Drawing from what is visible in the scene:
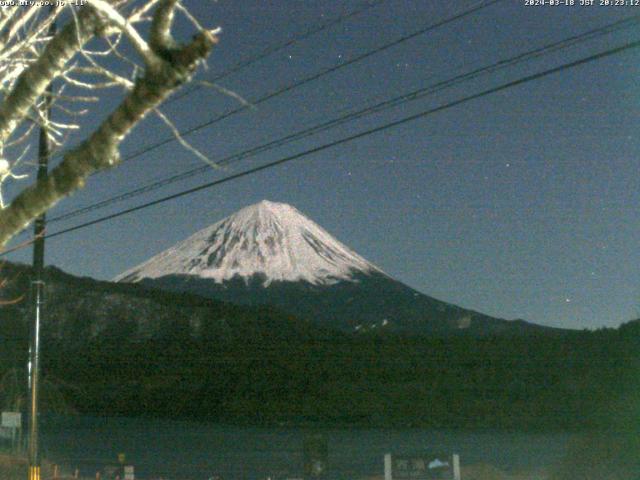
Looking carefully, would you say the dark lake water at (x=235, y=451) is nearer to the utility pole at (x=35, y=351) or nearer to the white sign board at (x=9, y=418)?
the white sign board at (x=9, y=418)

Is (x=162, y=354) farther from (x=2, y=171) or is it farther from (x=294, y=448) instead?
(x=2, y=171)

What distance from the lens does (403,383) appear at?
11262 cm

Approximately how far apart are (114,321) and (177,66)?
441 ft

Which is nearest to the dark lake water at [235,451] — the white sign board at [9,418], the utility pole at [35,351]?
the white sign board at [9,418]

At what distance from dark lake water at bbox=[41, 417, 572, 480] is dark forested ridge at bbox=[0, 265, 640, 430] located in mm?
15614

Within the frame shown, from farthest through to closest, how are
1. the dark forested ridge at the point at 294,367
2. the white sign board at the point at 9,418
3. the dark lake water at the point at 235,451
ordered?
the dark forested ridge at the point at 294,367 < the dark lake water at the point at 235,451 < the white sign board at the point at 9,418

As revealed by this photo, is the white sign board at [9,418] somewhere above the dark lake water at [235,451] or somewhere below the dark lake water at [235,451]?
above

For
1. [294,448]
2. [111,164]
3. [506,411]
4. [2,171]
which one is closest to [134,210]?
[2,171]

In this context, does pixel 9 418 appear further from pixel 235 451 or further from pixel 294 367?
pixel 294 367

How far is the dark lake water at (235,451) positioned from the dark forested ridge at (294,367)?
15.6m

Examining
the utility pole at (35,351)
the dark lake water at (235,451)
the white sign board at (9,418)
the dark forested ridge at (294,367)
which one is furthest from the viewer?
the dark forested ridge at (294,367)

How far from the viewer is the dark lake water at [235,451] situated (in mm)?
34344

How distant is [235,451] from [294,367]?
78094mm

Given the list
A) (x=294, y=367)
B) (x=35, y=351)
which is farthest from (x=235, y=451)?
(x=294, y=367)
